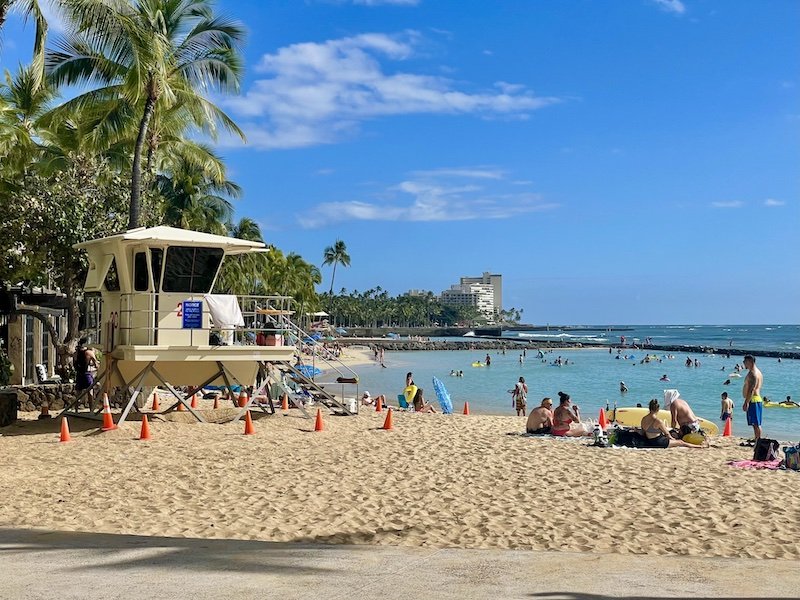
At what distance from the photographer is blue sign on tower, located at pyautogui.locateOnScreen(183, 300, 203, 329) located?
17.1m

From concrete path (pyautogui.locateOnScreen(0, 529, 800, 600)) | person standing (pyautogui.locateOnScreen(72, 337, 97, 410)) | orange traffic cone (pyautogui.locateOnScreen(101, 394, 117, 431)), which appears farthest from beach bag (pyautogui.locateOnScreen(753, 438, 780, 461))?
person standing (pyautogui.locateOnScreen(72, 337, 97, 410))

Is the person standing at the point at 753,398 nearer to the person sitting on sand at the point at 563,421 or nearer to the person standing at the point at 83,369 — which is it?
the person sitting on sand at the point at 563,421

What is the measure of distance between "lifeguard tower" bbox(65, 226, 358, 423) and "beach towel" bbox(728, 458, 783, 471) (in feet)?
29.8

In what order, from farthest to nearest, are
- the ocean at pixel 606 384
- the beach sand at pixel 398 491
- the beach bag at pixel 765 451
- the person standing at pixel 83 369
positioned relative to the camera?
the ocean at pixel 606 384
the person standing at pixel 83 369
the beach bag at pixel 765 451
the beach sand at pixel 398 491

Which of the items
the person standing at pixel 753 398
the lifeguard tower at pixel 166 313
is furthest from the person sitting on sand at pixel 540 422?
the lifeguard tower at pixel 166 313

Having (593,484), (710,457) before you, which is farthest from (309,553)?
(710,457)

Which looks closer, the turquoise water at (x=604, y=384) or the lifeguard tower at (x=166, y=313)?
the lifeguard tower at (x=166, y=313)

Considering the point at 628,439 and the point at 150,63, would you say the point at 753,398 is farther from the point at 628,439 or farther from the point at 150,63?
the point at 150,63

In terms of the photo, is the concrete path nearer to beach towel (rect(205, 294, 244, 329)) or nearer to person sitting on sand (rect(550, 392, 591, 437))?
beach towel (rect(205, 294, 244, 329))

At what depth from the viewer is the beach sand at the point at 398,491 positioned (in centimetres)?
839

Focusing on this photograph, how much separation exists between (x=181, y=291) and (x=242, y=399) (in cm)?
449

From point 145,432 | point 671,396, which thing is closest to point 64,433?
point 145,432

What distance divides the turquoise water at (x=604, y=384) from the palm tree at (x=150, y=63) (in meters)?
17.4

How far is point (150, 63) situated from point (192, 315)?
6.78m
